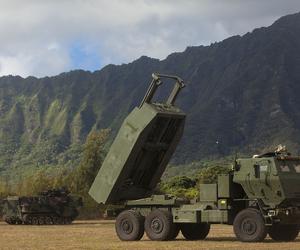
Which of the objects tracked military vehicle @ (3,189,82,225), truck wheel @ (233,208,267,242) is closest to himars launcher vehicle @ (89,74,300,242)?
truck wheel @ (233,208,267,242)

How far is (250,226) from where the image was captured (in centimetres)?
2028

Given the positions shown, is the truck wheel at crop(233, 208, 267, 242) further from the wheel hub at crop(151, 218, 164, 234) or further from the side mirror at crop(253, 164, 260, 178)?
the wheel hub at crop(151, 218, 164, 234)

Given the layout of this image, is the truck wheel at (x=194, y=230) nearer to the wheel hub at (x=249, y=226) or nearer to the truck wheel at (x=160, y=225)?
the truck wheel at (x=160, y=225)

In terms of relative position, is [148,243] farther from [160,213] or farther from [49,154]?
[49,154]

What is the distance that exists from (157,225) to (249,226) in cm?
313

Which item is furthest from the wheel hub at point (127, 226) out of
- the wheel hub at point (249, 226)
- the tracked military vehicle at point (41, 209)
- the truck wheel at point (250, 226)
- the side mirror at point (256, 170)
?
the tracked military vehicle at point (41, 209)

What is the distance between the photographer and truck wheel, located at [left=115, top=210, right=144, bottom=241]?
2209 centimetres

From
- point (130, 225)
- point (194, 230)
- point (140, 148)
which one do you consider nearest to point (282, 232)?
point (194, 230)

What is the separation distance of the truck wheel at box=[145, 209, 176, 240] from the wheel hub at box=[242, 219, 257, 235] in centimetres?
250

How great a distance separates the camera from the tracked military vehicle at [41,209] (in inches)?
1719

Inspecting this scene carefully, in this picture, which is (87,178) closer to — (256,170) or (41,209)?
(41,209)

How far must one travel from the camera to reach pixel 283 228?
21.9 meters

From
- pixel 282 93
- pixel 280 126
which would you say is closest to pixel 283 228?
pixel 280 126

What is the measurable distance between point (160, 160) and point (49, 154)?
178730 mm
